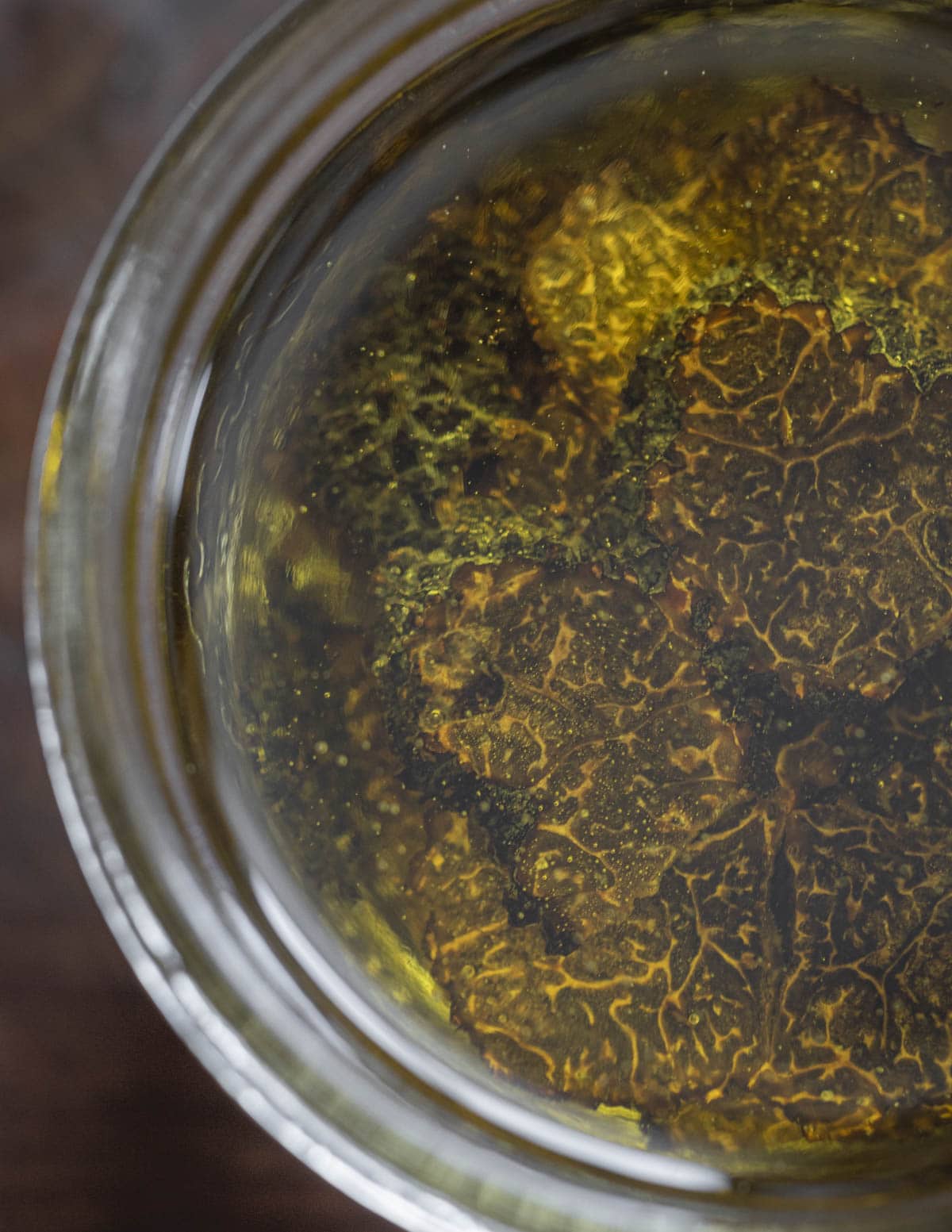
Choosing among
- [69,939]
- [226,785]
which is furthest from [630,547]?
[69,939]

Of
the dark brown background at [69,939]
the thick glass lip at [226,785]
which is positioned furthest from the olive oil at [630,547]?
the dark brown background at [69,939]

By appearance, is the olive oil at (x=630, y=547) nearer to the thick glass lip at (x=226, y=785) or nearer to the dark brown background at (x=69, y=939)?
the thick glass lip at (x=226, y=785)

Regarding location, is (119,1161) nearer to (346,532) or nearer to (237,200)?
(346,532)

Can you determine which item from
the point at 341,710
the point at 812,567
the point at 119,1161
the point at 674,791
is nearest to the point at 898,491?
the point at 812,567

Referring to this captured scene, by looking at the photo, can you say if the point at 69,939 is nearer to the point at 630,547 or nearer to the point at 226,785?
the point at 226,785

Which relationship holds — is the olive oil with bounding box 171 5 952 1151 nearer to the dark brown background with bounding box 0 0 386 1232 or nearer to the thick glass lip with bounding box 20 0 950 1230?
the thick glass lip with bounding box 20 0 950 1230

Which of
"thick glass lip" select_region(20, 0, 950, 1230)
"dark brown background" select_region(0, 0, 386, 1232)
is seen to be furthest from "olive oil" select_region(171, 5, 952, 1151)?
"dark brown background" select_region(0, 0, 386, 1232)
